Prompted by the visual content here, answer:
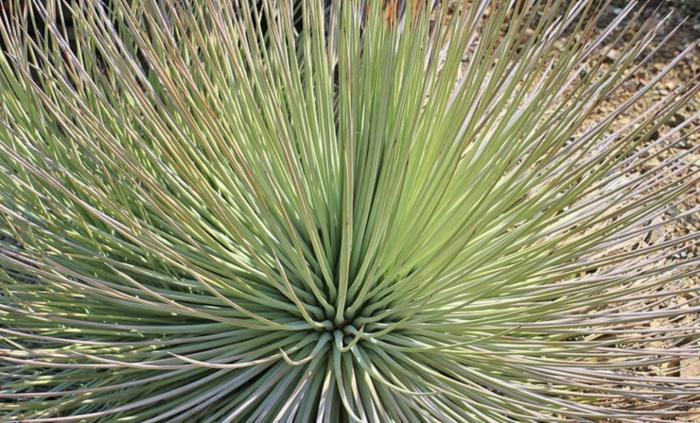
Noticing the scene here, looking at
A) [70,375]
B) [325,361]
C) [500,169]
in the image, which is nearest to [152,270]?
[70,375]

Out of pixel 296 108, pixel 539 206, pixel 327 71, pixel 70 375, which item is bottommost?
pixel 70 375

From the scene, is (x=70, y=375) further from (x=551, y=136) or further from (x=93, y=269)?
(x=551, y=136)

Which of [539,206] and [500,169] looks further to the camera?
[539,206]

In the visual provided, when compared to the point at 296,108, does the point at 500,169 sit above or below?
below

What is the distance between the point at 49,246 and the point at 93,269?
10 cm

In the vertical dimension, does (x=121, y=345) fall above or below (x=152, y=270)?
below

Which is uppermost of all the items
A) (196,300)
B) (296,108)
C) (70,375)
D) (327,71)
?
(327,71)

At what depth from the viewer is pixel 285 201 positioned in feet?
4.61

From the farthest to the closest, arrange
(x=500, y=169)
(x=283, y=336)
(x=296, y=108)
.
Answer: (x=283, y=336) < (x=296, y=108) < (x=500, y=169)

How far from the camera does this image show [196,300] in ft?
4.37

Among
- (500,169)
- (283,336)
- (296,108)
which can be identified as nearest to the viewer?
(500,169)

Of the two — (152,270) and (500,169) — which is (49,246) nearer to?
(152,270)

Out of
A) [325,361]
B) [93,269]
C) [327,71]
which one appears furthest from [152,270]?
[327,71]

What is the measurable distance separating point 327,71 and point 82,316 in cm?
63
